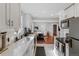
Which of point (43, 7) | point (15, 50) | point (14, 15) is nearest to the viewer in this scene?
point (15, 50)

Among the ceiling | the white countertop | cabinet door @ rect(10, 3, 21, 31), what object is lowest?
the white countertop

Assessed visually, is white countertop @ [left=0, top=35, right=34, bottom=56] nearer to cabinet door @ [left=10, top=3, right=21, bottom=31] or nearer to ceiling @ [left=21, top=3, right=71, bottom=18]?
cabinet door @ [left=10, top=3, right=21, bottom=31]

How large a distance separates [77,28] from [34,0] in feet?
2.37

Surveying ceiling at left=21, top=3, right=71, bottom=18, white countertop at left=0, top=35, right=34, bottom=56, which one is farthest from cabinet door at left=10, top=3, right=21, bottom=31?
ceiling at left=21, top=3, right=71, bottom=18

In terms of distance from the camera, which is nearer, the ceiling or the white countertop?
the white countertop

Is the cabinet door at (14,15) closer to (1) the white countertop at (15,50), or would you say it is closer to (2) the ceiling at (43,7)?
(1) the white countertop at (15,50)

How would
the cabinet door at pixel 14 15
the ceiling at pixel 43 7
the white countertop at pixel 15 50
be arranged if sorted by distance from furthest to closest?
the ceiling at pixel 43 7 < the cabinet door at pixel 14 15 < the white countertop at pixel 15 50

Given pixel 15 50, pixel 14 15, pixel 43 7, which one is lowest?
pixel 15 50

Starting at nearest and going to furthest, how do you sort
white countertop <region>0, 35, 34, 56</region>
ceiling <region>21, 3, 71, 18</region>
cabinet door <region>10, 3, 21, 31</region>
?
white countertop <region>0, 35, 34, 56</region> → cabinet door <region>10, 3, 21, 31</region> → ceiling <region>21, 3, 71, 18</region>

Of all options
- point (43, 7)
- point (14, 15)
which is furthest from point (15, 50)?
point (43, 7)

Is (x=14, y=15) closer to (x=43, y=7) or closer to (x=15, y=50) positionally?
(x=15, y=50)

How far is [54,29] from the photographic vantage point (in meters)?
11.2

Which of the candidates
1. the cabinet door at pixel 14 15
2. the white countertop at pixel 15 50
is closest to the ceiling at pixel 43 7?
the cabinet door at pixel 14 15

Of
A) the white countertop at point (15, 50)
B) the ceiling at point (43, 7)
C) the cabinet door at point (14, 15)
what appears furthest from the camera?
the ceiling at point (43, 7)
